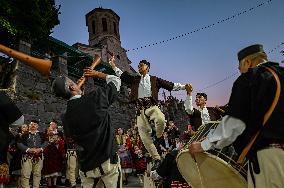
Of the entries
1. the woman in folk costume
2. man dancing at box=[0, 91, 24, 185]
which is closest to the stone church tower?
the woman in folk costume

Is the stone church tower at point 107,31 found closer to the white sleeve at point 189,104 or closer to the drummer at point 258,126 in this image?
the white sleeve at point 189,104

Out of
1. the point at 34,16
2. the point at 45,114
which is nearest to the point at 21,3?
the point at 34,16

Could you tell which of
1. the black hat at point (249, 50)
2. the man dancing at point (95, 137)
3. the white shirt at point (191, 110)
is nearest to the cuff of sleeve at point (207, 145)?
the black hat at point (249, 50)

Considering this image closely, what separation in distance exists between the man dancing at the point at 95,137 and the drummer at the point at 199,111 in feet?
9.41

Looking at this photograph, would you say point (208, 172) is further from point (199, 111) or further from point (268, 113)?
point (199, 111)

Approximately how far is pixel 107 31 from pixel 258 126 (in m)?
44.6

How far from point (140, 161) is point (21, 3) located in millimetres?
11538

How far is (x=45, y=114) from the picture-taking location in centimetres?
1455

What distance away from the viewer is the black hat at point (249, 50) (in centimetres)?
280

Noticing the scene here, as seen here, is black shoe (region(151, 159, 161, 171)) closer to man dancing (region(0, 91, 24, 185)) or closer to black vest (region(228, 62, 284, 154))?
man dancing (region(0, 91, 24, 185))

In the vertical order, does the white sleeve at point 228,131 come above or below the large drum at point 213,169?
above

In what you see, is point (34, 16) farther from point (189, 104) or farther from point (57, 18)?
point (189, 104)

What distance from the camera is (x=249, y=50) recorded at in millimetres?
2836

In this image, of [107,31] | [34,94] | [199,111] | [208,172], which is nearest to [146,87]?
[199,111]
